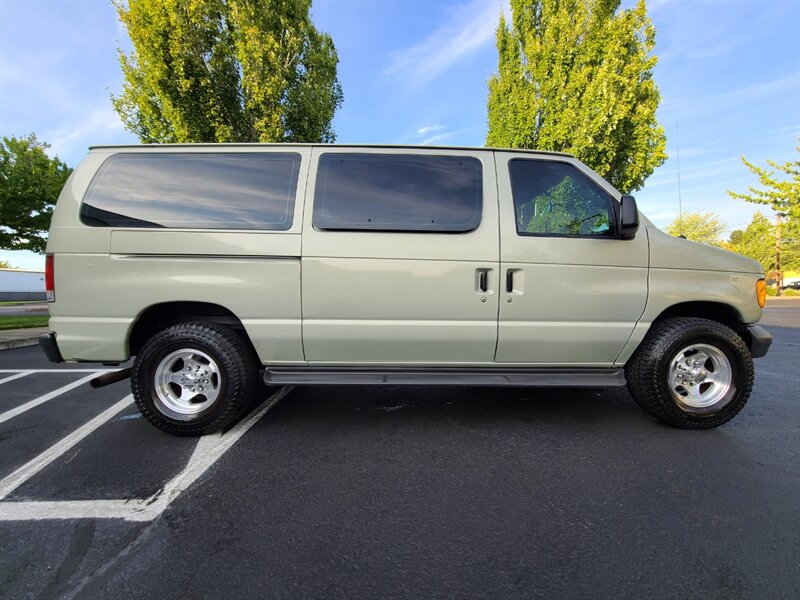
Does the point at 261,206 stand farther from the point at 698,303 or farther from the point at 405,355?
the point at 698,303

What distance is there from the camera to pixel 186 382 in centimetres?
286

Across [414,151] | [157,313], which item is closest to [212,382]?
[157,313]

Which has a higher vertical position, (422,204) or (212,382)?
(422,204)

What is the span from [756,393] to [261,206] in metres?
5.30

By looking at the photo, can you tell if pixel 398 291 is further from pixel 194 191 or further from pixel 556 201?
pixel 194 191

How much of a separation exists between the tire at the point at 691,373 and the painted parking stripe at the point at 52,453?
435 cm

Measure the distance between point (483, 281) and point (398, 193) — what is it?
97 centimetres

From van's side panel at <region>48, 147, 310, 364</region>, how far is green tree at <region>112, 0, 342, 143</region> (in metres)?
7.85

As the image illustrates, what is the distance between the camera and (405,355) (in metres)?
2.83

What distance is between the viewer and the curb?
23.3 ft

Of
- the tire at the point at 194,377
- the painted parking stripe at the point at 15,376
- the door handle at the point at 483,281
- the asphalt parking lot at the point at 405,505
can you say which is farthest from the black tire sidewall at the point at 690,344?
the painted parking stripe at the point at 15,376

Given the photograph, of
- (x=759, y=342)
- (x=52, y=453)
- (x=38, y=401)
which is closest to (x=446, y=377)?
(x=759, y=342)

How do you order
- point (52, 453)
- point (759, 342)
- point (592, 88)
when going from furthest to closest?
point (592, 88) → point (759, 342) → point (52, 453)

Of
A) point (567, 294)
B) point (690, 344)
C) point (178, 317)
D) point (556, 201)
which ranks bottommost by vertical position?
point (690, 344)
